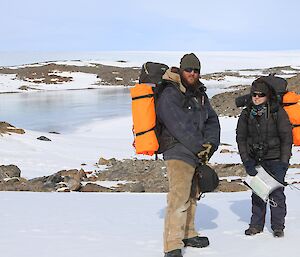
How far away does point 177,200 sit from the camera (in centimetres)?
406

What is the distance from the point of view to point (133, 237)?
5.06 meters

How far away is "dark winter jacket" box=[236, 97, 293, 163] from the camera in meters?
4.40

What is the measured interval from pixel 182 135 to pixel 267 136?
3.34 feet

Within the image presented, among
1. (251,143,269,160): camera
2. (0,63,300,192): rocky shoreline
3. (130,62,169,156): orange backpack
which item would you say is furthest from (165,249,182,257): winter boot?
(0,63,300,192): rocky shoreline

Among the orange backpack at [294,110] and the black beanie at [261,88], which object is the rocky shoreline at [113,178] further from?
the black beanie at [261,88]

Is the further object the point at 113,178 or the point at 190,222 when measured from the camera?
the point at 113,178

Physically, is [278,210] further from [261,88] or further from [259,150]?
[261,88]

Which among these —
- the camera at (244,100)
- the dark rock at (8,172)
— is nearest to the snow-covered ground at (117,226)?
the camera at (244,100)

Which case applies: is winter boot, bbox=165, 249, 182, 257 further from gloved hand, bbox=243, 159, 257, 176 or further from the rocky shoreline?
the rocky shoreline

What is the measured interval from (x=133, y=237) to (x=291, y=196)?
9.73ft

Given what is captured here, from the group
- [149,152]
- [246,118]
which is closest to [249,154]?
[246,118]

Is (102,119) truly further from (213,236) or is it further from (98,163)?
(213,236)

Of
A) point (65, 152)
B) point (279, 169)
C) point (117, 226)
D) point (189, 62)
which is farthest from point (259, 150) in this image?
point (65, 152)

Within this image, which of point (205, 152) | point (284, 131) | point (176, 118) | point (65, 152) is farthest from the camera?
point (65, 152)
